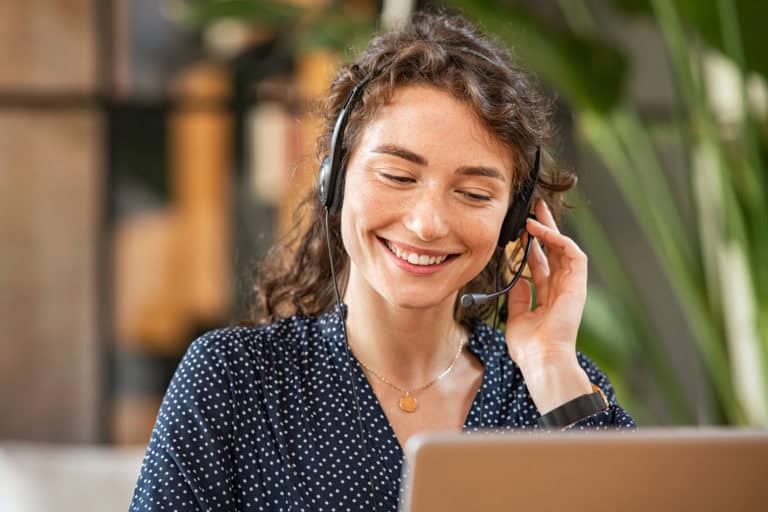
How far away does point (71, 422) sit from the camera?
3670mm

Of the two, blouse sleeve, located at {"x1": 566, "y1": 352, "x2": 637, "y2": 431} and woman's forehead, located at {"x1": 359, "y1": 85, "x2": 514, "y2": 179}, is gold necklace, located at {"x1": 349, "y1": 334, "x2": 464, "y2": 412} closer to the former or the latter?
blouse sleeve, located at {"x1": 566, "y1": 352, "x2": 637, "y2": 431}

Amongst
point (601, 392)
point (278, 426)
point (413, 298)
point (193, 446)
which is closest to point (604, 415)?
point (601, 392)

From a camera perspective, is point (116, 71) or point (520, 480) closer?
point (520, 480)

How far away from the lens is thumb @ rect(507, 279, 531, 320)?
4.92 feet

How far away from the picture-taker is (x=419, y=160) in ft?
4.25

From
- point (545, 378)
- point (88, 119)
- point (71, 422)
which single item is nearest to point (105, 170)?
point (88, 119)

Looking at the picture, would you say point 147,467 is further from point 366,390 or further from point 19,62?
point 19,62

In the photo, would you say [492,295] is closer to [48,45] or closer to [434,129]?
[434,129]

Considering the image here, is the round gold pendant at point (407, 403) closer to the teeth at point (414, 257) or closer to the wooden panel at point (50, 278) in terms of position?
the teeth at point (414, 257)

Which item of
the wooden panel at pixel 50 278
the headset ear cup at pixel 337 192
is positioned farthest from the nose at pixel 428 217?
the wooden panel at pixel 50 278

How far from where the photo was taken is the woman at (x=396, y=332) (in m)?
1.30

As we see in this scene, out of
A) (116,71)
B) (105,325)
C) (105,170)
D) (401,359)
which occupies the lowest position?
(105,325)

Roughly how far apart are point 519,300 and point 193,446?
1.56 ft

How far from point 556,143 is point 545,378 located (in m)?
0.41
